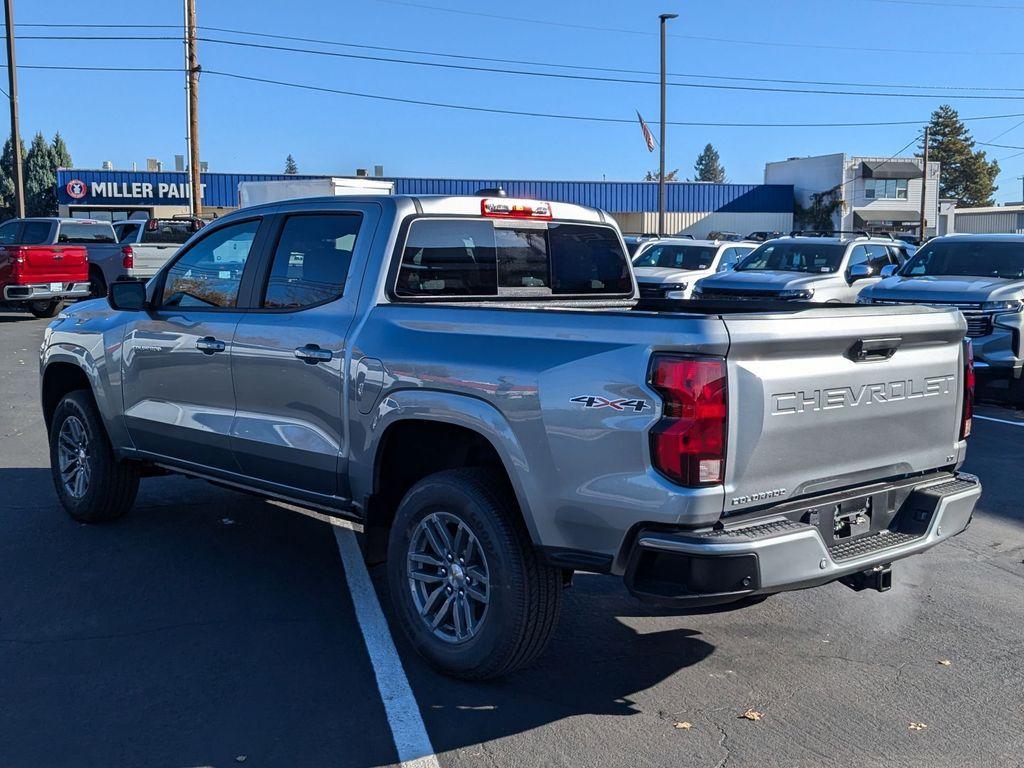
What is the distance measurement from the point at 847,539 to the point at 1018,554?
289 cm

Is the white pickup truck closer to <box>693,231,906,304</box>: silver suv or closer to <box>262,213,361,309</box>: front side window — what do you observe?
<box>693,231,906,304</box>: silver suv

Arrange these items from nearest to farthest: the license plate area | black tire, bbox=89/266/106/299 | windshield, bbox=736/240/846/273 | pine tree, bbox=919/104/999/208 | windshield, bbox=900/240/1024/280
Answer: the license plate area < windshield, bbox=900/240/1024/280 < windshield, bbox=736/240/846/273 < black tire, bbox=89/266/106/299 < pine tree, bbox=919/104/999/208

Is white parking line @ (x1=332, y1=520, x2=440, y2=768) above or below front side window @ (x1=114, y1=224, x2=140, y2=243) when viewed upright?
below

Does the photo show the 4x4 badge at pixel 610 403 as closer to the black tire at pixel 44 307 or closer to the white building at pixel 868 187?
the black tire at pixel 44 307

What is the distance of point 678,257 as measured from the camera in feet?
70.4

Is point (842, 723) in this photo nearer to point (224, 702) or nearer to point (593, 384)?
point (593, 384)

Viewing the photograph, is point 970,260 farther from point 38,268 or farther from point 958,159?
point 958,159

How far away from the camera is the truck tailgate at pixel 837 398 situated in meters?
3.71

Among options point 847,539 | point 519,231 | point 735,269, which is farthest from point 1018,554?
point 735,269

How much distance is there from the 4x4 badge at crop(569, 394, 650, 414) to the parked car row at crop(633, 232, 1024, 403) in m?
4.25

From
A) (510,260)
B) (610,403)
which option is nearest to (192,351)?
(510,260)

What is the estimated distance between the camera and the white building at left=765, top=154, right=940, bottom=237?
6525cm

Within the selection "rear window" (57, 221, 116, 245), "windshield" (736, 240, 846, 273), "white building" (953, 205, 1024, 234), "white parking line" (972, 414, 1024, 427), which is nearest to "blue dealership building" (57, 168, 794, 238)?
"white building" (953, 205, 1024, 234)

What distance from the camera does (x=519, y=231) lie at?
5512mm
